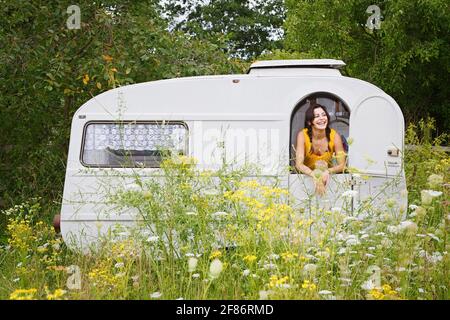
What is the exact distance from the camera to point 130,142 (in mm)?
7902

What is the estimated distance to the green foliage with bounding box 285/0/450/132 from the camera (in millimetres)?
17125

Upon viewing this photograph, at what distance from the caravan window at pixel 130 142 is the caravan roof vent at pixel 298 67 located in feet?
3.49

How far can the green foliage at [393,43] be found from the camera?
17.1m

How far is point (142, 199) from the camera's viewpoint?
19.4 ft

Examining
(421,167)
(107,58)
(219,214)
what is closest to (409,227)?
(219,214)

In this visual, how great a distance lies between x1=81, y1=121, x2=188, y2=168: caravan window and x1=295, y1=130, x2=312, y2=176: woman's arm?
3.79 feet

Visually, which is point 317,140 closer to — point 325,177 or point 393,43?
point 325,177

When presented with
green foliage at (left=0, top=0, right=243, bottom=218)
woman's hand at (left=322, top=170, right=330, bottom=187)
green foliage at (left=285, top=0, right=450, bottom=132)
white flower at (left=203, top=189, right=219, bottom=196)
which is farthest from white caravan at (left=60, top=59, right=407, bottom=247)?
green foliage at (left=285, top=0, right=450, bottom=132)

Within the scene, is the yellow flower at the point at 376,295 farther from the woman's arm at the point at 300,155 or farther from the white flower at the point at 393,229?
the woman's arm at the point at 300,155

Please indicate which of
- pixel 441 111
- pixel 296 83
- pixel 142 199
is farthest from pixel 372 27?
pixel 142 199

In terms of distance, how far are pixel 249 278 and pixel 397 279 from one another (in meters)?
1.04

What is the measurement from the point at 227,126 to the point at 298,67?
1.02 m

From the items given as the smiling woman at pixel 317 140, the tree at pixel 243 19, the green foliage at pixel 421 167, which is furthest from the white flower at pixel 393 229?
the tree at pixel 243 19

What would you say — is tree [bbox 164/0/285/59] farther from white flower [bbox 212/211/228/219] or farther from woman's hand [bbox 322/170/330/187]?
white flower [bbox 212/211/228/219]
